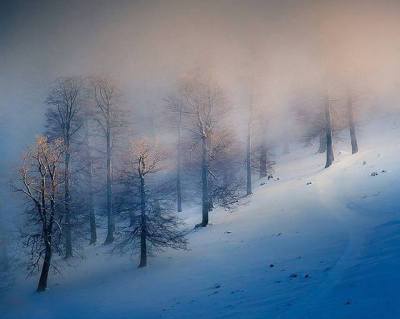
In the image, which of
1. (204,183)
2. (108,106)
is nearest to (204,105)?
(204,183)

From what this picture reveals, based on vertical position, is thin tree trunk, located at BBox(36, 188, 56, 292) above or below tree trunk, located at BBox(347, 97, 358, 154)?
below

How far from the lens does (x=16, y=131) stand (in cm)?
7681

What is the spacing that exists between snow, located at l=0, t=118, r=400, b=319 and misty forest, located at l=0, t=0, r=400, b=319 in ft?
0.31

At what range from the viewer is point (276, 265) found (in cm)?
1517

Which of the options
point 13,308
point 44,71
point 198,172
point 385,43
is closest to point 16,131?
point 44,71

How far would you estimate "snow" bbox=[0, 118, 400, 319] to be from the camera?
35.6 feet

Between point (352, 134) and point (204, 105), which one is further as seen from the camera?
point (352, 134)

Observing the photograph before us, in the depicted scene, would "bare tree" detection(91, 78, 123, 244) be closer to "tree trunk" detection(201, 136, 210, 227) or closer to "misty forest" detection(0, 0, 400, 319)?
"misty forest" detection(0, 0, 400, 319)

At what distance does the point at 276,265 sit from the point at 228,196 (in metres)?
17.1

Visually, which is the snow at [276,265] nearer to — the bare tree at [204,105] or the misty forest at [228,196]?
the misty forest at [228,196]

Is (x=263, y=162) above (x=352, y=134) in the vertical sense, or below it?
below

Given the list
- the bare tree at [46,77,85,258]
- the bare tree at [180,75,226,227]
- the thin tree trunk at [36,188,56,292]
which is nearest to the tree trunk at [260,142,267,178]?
the bare tree at [180,75,226,227]

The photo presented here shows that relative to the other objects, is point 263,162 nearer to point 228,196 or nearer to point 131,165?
point 228,196

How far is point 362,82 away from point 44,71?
7534cm
